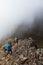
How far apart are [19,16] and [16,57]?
16706 millimetres

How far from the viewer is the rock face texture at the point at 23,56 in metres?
16.4

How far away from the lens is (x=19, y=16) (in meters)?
33.3

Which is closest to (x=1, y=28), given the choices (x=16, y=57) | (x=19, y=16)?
(x=19, y=16)

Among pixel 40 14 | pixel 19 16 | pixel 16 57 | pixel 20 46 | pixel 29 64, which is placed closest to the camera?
pixel 29 64

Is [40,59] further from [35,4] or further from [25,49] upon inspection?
[35,4]

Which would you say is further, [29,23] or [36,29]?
[29,23]

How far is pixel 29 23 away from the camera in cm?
2816

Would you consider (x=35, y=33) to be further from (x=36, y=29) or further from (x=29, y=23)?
(x=29, y=23)

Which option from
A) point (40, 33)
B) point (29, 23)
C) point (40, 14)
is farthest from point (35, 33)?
point (40, 14)

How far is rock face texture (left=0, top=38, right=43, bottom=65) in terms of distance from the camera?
647 inches

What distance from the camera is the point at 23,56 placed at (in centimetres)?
1694

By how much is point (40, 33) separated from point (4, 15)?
11.8m

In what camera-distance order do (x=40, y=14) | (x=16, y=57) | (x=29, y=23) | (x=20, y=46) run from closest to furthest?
(x=16, y=57), (x=20, y=46), (x=29, y=23), (x=40, y=14)

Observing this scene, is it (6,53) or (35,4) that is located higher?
(35,4)
